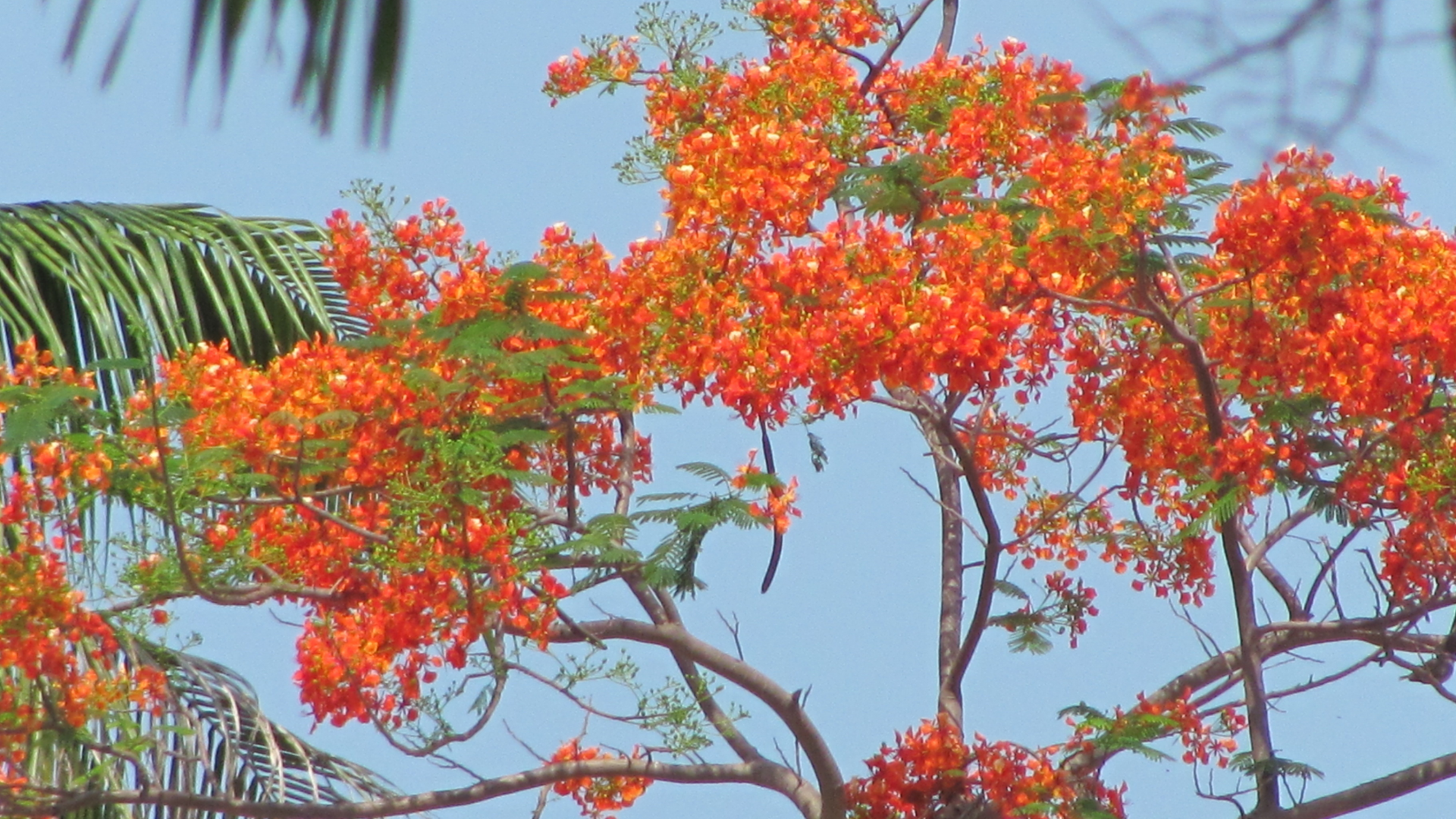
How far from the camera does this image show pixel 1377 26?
40.1 inches

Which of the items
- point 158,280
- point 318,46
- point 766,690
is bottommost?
point 318,46

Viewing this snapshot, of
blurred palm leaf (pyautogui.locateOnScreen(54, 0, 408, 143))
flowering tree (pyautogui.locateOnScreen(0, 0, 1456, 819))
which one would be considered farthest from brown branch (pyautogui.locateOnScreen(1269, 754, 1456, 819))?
blurred palm leaf (pyautogui.locateOnScreen(54, 0, 408, 143))

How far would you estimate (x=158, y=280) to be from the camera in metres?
7.70

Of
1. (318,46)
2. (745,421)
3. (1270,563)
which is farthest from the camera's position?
(1270,563)

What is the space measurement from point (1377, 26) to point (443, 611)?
4844 millimetres

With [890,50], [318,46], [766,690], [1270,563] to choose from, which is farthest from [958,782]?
[318,46]

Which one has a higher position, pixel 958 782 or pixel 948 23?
pixel 948 23

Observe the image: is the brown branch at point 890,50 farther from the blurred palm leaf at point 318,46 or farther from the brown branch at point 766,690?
the blurred palm leaf at point 318,46

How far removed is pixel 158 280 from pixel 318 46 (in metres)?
7.25

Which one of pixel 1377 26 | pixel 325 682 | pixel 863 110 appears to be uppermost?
pixel 863 110

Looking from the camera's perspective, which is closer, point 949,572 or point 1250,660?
Result: point 1250,660

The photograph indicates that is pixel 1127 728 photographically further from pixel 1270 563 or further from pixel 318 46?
pixel 318 46

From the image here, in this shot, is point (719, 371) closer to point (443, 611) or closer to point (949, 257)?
point (949, 257)

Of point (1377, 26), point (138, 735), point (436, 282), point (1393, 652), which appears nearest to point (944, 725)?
point (1393, 652)
